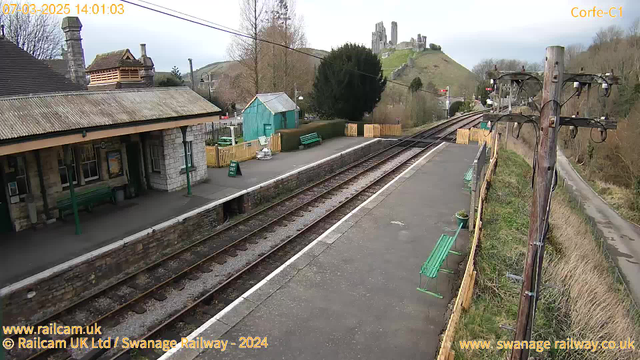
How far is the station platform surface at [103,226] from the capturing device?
891cm

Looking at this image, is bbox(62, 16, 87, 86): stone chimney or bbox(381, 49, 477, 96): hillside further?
bbox(381, 49, 477, 96): hillside

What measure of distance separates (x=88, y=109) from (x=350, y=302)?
9.14 m

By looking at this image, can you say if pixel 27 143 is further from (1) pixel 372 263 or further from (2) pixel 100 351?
(1) pixel 372 263

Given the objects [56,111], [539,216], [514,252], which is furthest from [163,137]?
[539,216]

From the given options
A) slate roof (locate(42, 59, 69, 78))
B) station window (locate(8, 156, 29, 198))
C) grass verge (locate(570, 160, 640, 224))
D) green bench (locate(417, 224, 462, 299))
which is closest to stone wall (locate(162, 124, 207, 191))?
station window (locate(8, 156, 29, 198))

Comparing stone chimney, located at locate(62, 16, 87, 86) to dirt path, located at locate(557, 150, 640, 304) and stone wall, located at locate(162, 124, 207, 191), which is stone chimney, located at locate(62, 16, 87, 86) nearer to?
stone wall, located at locate(162, 124, 207, 191)

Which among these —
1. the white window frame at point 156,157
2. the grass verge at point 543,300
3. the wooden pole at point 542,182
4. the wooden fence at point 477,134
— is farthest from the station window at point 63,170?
the wooden fence at point 477,134

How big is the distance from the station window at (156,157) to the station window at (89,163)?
2.03 metres

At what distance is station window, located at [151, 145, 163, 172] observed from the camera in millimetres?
14219

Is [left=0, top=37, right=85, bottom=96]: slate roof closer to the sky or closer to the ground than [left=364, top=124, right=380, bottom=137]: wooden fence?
closer to the sky

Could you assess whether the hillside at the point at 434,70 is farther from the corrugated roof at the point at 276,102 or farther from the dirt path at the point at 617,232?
the corrugated roof at the point at 276,102

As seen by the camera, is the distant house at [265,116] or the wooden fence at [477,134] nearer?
the distant house at [265,116]

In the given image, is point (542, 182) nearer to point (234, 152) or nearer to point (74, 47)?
point (234, 152)

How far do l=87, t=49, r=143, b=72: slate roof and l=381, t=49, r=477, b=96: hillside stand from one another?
7392 cm
